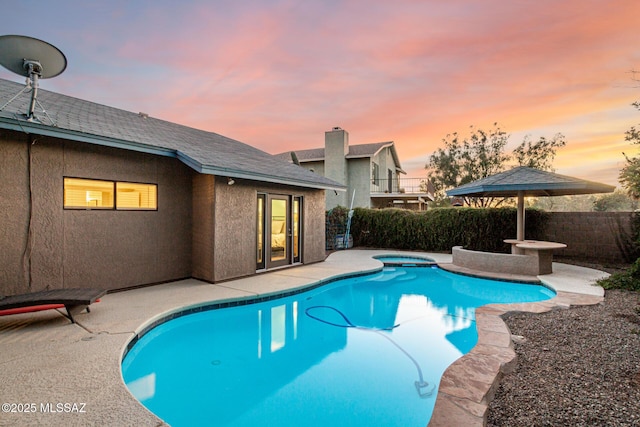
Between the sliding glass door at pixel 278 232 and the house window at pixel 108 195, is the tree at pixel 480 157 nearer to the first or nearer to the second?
the sliding glass door at pixel 278 232

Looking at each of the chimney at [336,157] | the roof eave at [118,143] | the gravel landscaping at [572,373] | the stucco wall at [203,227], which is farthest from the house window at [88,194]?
the chimney at [336,157]

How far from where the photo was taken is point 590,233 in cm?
1105

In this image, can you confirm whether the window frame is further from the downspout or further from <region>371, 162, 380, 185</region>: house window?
<region>371, 162, 380, 185</region>: house window

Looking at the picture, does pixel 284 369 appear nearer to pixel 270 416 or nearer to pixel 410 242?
pixel 270 416

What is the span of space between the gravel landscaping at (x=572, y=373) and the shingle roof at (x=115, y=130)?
6.16m

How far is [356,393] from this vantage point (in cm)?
342

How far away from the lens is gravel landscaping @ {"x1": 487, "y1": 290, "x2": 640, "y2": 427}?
2498 millimetres

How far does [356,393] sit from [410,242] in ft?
37.3

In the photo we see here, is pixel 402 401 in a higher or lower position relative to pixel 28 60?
lower

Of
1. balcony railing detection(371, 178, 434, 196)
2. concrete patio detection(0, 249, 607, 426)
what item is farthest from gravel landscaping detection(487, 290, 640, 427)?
balcony railing detection(371, 178, 434, 196)

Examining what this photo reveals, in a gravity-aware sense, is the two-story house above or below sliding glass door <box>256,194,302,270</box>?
above

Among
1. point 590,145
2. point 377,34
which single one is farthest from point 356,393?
point 590,145

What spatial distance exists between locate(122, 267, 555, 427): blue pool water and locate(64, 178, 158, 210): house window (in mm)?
2911

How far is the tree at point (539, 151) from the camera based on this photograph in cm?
2184
